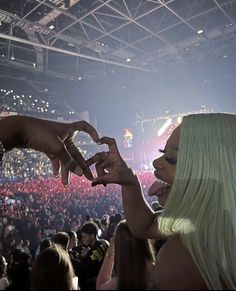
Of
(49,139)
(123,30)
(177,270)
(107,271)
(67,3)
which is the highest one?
(123,30)

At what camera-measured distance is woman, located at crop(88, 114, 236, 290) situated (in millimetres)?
1154

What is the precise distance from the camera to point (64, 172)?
1.76m

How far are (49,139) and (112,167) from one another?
1.29 feet

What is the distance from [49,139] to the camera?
1.75 metres

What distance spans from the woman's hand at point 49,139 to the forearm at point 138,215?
0.23 m

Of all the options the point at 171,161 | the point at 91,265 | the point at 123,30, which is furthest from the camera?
the point at 123,30

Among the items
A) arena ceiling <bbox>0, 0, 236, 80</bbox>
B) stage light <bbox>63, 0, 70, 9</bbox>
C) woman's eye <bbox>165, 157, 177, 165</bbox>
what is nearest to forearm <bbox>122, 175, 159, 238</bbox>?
woman's eye <bbox>165, 157, 177, 165</bbox>

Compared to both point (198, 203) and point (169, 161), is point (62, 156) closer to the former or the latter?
point (169, 161)

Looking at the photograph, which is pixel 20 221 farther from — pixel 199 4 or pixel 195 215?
pixel 199 4

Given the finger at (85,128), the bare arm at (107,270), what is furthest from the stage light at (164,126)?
the finger at (85,128)

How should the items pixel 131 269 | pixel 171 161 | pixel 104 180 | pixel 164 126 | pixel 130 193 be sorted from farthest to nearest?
pixel 164 126, pixel 130 193, pixel 171 161, pixel 104 180, pixel 131 269

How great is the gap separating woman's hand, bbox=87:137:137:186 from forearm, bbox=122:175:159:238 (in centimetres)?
11

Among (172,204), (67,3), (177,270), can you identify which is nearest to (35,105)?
(67,3)

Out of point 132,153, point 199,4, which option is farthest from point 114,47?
point 132,153
